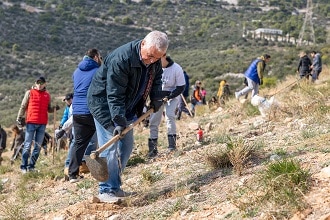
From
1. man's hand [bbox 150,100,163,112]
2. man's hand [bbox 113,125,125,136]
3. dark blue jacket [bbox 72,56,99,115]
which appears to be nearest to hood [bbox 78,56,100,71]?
dark blue jacket [bbox 72,56,99,115]

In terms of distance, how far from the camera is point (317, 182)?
3752 mm

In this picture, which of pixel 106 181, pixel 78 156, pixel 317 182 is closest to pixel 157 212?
pixel 106 181

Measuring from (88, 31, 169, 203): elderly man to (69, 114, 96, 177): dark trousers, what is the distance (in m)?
1.15

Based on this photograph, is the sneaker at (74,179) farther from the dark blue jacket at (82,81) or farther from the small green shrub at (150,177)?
the small green shrub at (150,177)

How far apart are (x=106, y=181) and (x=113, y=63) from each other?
108 cm

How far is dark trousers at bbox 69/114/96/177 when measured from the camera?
19.0 feet

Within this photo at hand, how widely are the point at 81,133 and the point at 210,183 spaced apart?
1904 mm

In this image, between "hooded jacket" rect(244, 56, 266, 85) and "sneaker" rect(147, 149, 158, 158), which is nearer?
"sneaker" rect(147, 149, 158, 158)

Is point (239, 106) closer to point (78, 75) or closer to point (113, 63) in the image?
point (78, 75)

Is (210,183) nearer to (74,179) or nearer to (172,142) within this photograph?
(74,179)

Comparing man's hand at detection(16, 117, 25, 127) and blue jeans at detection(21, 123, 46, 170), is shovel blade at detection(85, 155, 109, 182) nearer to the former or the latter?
blue jeans at detection(21, 123, 46, 170)

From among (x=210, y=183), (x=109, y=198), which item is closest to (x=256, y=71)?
(x=210, y=183)

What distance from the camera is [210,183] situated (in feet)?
15.4

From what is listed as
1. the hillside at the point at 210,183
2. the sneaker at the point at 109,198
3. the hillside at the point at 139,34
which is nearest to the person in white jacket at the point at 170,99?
the hillside at the point at 210,183
